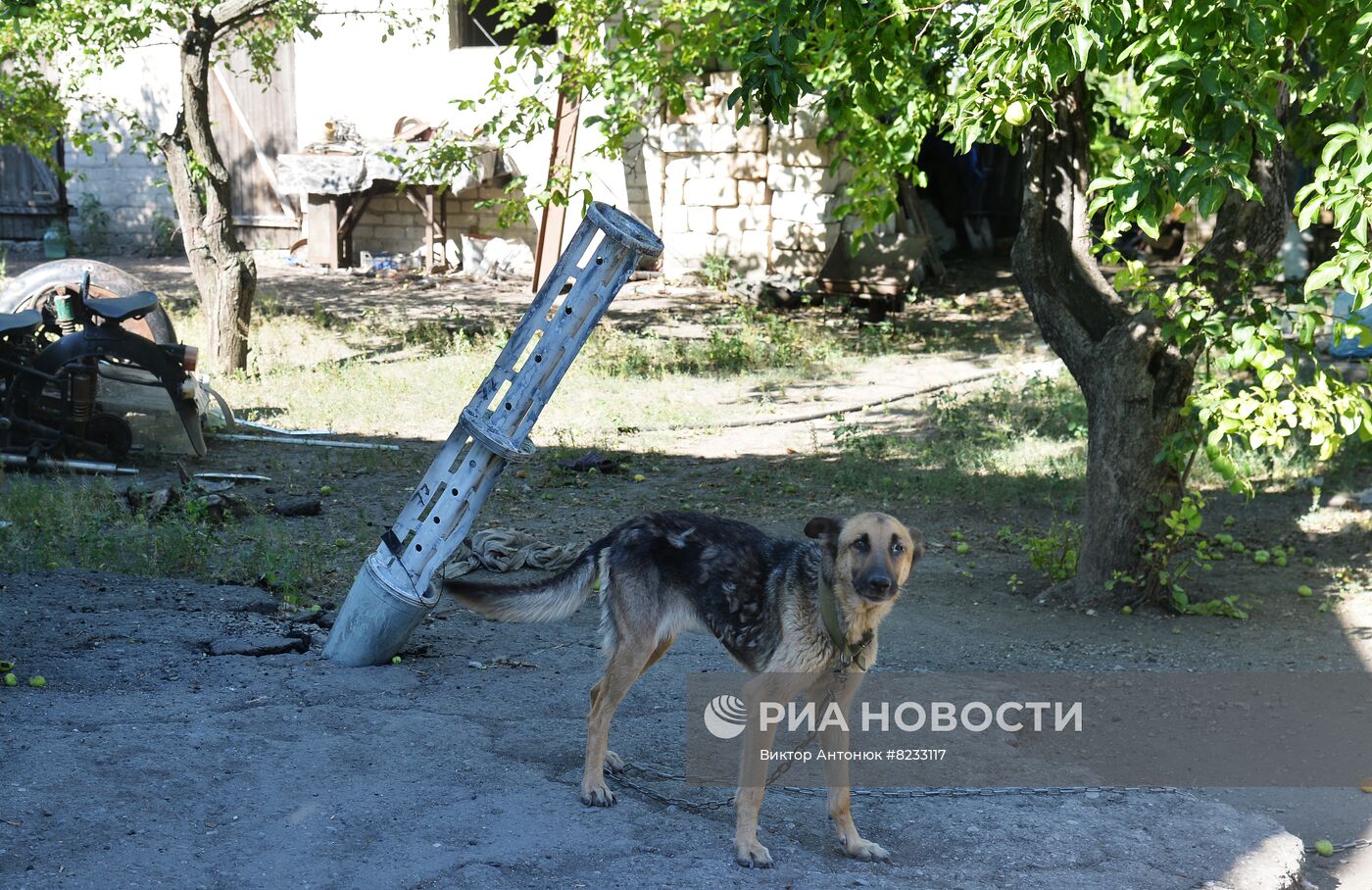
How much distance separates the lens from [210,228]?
41.7 ft

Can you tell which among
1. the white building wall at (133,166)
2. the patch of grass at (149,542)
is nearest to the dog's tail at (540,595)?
the patch of grass at (149,542)

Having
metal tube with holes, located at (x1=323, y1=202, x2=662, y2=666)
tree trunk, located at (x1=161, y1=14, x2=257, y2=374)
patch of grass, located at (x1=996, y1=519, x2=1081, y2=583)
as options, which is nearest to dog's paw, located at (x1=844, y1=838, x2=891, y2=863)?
metal tube with holes, located at (x1=323, y1=202, x2=662, y2=666)

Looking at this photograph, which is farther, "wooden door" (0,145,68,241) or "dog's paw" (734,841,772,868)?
"wooden door" (0,145,68,241)

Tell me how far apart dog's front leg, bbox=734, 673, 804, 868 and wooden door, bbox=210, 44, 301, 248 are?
1716 cm

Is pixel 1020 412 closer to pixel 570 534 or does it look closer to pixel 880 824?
pixel 570 534

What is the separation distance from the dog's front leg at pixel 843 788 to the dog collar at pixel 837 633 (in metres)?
0.06

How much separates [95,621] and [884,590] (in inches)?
156

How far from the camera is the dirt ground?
396 centimetres

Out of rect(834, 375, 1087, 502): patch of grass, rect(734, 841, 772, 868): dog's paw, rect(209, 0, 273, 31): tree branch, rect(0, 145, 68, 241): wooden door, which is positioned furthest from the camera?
rect(0, 145, 68, 241): wooden door

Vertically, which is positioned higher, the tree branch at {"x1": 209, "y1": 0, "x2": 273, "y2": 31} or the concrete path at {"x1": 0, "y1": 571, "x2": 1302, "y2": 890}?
the tree branch at {"x1": 209, "y1": 0, "x2": 273, "y2": 31}

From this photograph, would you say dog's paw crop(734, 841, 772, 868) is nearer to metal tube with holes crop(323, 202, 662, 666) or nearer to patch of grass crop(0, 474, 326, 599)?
metal tube with holes crop(323, 202, 662, 666)

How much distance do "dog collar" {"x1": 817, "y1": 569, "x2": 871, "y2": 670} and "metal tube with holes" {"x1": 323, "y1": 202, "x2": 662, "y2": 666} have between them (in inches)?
64.0

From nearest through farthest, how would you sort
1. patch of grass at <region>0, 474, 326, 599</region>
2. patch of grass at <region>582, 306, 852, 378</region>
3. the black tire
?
patch of grass at <region>0, 474, 326, 599</region>, the black tire, patch of grass at <region>582, 306, 852, 378</region>

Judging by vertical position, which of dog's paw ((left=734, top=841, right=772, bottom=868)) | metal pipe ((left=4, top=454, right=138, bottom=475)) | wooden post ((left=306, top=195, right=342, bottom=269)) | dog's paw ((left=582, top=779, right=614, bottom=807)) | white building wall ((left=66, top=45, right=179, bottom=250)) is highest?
white building wall ((left=66, top=45, right=179, bottom=250))
